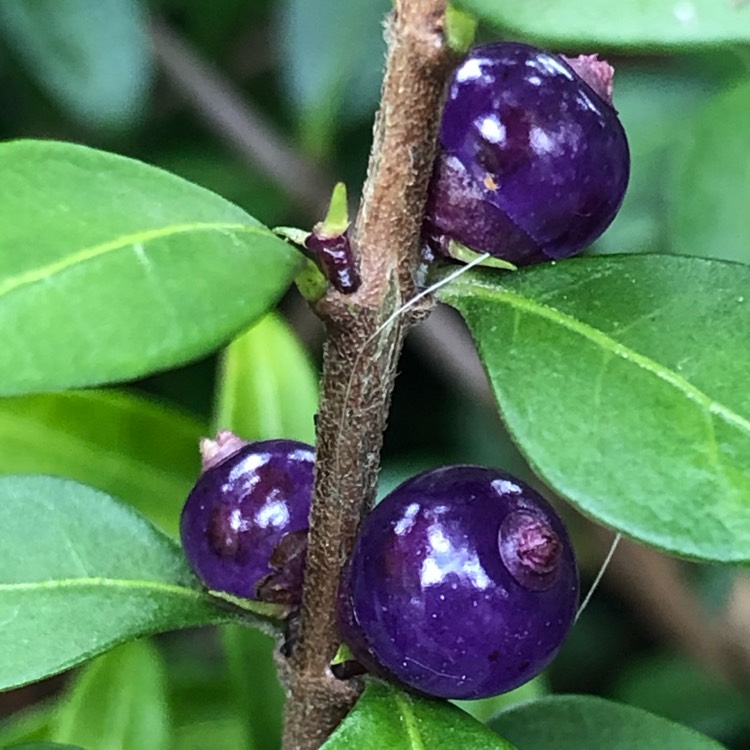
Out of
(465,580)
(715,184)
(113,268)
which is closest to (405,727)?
(465,580)

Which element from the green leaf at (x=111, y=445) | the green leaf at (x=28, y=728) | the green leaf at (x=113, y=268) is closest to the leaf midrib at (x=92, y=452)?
the green leaf at (x=111, y=445)

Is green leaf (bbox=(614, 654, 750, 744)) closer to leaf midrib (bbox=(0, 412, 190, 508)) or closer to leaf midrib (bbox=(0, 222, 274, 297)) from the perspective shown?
leaf midrib (bbox=(0, 412, 190, 508))

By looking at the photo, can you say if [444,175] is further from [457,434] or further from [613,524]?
[457,434]

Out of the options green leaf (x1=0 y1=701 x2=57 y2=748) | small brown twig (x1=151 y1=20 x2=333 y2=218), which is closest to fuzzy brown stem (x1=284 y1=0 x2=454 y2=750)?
green leaf (x1=0 y1=701 x2=57 y2=748)

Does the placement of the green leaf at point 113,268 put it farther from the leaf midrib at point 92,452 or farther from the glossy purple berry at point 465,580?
the leaf midrib at point 92,452

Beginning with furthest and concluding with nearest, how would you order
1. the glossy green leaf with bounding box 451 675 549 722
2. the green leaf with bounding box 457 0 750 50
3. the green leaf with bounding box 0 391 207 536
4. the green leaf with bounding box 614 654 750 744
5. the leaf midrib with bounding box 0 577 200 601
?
the green leaf with bounding box 614 654 750 744, the green leaf with bounding box 0 391 207 536, the glossy green leaf with bounding box 451 675 549 722, the leaf midrib with bounding box 0 577 200 601, the green leaf with bounding box 457 0 750 50
